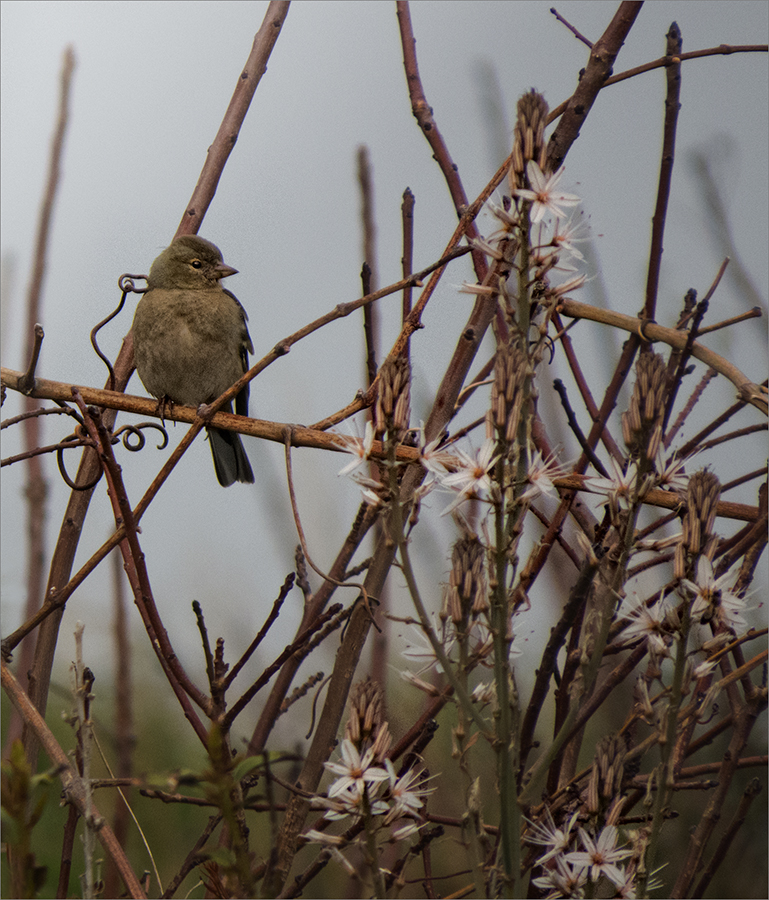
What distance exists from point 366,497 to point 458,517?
8 cm

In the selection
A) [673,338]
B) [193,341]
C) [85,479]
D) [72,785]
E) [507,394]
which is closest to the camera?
[507,394]

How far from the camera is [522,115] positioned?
77cm

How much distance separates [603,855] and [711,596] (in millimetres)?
254

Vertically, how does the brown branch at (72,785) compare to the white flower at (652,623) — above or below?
below

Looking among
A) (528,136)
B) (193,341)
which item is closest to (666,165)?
(528,136)

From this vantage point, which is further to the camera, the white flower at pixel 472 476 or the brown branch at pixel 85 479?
the brown branch at pixel 85 479

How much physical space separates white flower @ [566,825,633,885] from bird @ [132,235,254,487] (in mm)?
1853

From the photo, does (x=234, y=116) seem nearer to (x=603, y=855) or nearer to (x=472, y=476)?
(x=472, y=476)

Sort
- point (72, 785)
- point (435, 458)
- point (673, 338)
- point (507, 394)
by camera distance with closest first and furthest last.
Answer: point (507, 394) < point (435, 458) < point (72, 785) < point (673, 338)

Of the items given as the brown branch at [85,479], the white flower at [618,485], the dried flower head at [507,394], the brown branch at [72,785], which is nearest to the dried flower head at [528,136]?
the dried flower head at [507,394]

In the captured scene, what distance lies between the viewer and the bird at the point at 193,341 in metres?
2.56

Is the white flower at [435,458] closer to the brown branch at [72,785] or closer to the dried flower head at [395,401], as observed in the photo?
the dried flower head at [395,401]

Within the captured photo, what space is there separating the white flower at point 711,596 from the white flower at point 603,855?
0.21 meters

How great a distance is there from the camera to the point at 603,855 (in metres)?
0.82
